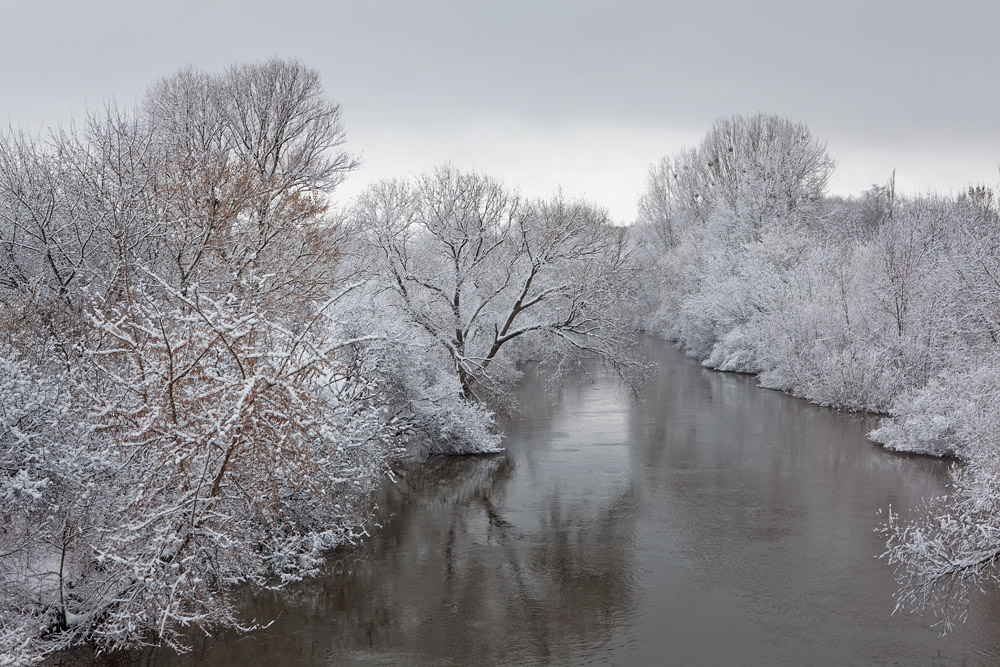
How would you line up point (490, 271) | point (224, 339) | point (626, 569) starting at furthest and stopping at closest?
1. point (490, 271)
2. point (626, 569)
3. point (224, 339)

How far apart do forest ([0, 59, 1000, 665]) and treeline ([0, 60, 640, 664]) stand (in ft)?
0.18

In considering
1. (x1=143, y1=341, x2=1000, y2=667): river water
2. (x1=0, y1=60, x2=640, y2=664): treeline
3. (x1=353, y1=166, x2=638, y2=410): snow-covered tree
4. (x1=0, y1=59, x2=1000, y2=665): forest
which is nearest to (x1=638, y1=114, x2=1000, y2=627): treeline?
(x1=0, y1=59, x2=1000, y2=665): forest

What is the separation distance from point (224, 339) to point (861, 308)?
79.4 ft

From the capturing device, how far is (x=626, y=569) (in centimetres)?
1238

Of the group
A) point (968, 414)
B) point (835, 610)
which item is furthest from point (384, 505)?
point (968, 414)

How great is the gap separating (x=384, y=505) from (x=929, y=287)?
1883 centimetres

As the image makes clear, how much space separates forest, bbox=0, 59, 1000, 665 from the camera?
8.80m

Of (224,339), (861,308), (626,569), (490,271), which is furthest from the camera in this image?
(861,308)

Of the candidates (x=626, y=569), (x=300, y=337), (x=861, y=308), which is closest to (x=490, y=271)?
(x=626, y=569)

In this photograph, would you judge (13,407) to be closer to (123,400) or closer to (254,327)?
(123,400)

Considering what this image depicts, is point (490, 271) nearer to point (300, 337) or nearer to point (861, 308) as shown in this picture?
point (861, 308)

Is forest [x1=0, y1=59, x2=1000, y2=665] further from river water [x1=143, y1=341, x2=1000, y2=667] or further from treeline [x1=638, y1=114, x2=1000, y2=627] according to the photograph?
river water [x1=143, y1=341, x2=1000, y2=667]

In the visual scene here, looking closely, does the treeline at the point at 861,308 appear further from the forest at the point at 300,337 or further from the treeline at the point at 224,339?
the treeline at the point at 224,339

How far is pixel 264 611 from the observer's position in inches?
434
